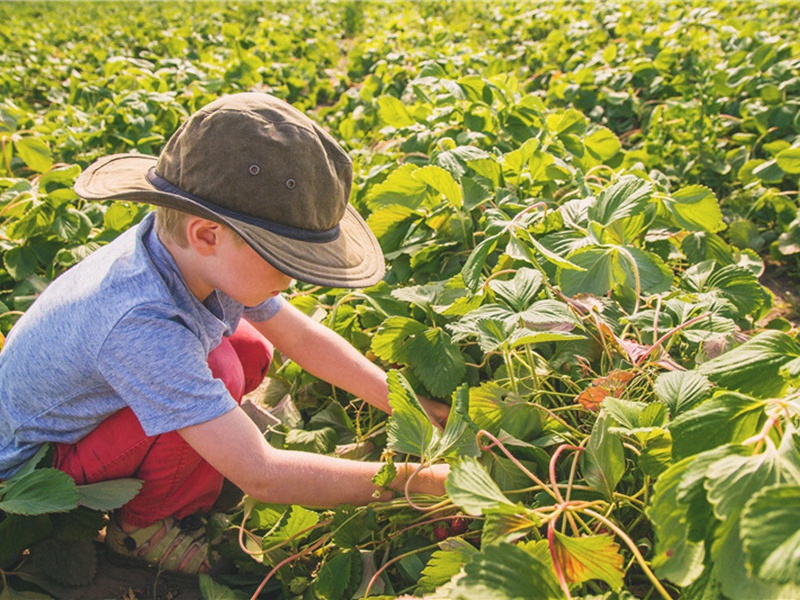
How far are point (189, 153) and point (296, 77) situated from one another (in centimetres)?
392

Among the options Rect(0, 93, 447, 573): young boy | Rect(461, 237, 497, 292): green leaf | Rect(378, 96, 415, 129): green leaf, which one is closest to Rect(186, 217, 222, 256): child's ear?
Rect(0, 93, 447, 573): young boy

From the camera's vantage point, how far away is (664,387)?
121 centimetres

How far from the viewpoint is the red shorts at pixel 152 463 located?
4.66 feet

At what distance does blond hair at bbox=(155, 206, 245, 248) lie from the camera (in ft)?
4.24

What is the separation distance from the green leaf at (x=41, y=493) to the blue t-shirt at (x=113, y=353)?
0.15 meters

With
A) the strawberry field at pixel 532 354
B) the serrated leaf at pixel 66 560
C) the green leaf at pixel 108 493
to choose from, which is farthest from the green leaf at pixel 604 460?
the serrated leaf at pixel 66 560

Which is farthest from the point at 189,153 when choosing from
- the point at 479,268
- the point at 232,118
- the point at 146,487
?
the point at 146,487

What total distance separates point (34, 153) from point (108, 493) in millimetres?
1726

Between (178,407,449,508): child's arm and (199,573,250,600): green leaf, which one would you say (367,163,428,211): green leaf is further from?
(199,573,250,600): green leaf

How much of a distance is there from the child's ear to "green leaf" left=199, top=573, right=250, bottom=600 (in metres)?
0.65

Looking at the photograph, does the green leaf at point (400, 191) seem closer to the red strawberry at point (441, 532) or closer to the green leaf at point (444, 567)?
the red strawberry at point (441, 532)

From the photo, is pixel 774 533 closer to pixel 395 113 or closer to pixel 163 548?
pixel 163 548

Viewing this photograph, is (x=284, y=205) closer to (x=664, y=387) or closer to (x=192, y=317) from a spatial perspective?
(x=192, y=317)

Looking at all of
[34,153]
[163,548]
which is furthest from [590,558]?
[34,153]
